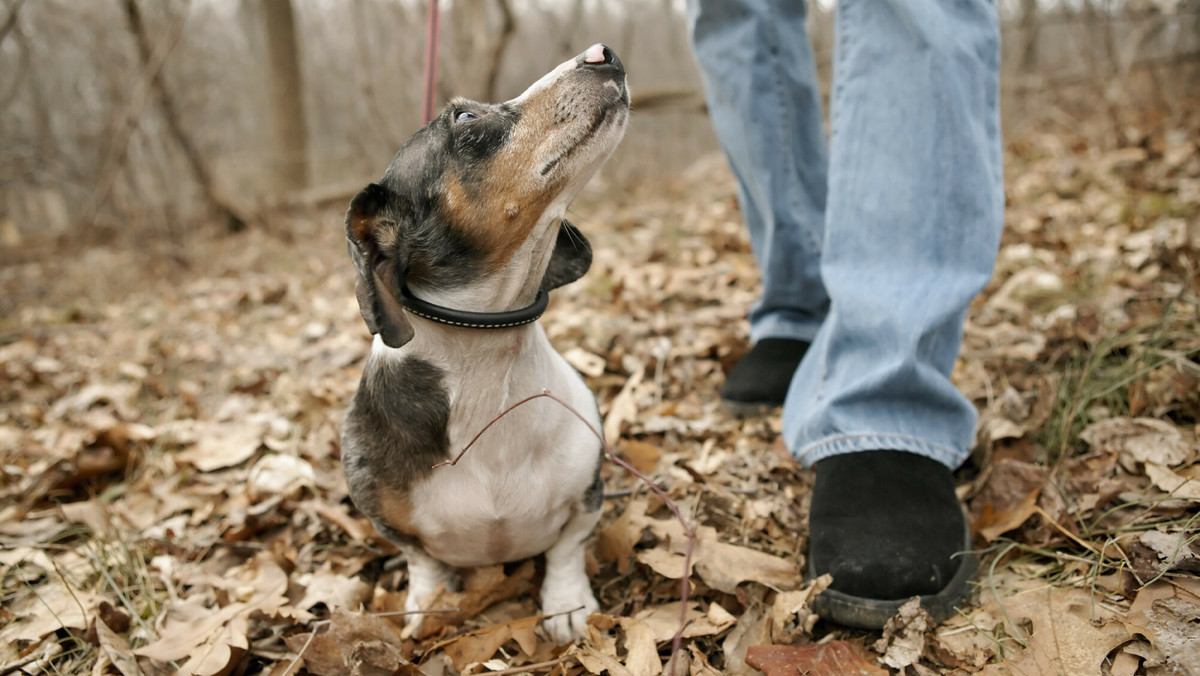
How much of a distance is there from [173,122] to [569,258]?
9.18m

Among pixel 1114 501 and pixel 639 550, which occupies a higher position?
pixel 1114 501

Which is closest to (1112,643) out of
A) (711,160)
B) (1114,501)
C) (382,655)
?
(1114,501)

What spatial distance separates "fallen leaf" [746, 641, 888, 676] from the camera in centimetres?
166

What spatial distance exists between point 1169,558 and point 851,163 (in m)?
1.18

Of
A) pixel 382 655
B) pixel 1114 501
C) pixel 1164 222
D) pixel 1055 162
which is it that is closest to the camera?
pixel 382 655

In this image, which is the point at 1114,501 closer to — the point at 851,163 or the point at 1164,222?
the point at 851,163

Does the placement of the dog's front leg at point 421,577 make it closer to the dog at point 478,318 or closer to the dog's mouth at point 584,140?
the dog at point 478,318

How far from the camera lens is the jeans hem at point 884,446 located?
77.8 inches

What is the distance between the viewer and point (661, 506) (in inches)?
94.3

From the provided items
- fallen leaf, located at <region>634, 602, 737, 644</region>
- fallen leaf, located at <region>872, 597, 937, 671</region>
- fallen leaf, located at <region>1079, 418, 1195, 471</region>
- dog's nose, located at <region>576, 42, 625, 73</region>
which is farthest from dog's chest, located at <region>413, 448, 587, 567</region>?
fallen leaf, located at <region>1079, 418, 1195, 471</region>

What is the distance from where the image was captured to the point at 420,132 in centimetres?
190

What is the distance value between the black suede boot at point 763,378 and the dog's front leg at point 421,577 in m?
1.23

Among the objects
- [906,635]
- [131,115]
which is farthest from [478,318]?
[131,115]

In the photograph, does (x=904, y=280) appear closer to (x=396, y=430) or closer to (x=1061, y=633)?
(x=1061, y=633)
